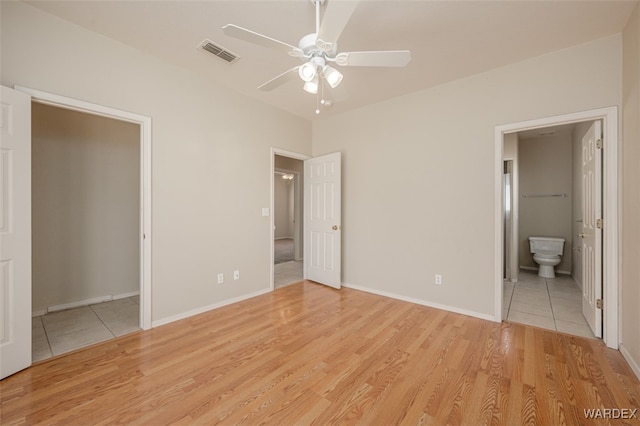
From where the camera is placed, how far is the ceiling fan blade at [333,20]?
52.8 inches

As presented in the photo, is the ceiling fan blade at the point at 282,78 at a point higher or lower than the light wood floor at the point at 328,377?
higher

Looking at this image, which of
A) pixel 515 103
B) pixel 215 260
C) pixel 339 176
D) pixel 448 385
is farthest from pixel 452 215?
pixel 215 260

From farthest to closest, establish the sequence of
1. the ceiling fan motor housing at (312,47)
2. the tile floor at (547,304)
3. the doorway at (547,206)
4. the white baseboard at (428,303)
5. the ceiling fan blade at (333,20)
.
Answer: the doorway at (547,206)
the white baseboard at (428,303)
the tile floor at (547,304)
the ceiling fan motor housing at (312,47)
the ceiling fan blade at (333,20)

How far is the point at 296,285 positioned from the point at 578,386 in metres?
3.25

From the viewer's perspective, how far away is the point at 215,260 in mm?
3293

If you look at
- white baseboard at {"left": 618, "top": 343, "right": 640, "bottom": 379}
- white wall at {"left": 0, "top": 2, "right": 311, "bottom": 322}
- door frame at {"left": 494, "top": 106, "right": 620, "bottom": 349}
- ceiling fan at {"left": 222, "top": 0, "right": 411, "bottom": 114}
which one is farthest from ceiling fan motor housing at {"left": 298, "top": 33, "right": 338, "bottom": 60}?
white baseboard at {"left": 618, "top": 343, "right": 640, "bottom": 379}

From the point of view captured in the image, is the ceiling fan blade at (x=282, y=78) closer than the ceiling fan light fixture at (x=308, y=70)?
No

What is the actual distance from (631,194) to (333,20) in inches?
102

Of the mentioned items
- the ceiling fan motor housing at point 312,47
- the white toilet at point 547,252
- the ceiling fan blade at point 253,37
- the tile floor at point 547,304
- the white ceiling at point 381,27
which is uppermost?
the white ceiling at point 381,27

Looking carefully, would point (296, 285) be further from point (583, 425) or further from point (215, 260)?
point (583, 425)

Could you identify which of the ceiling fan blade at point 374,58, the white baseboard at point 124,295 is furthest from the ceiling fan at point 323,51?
the white baseboard at point 124,295

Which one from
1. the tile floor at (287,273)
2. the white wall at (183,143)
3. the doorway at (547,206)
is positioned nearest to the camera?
the white wall at (183,143)

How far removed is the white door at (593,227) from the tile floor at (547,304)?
0.16 meters

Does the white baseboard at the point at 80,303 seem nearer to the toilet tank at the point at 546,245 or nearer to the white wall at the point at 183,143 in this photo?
the white wall at the point at 183,143
